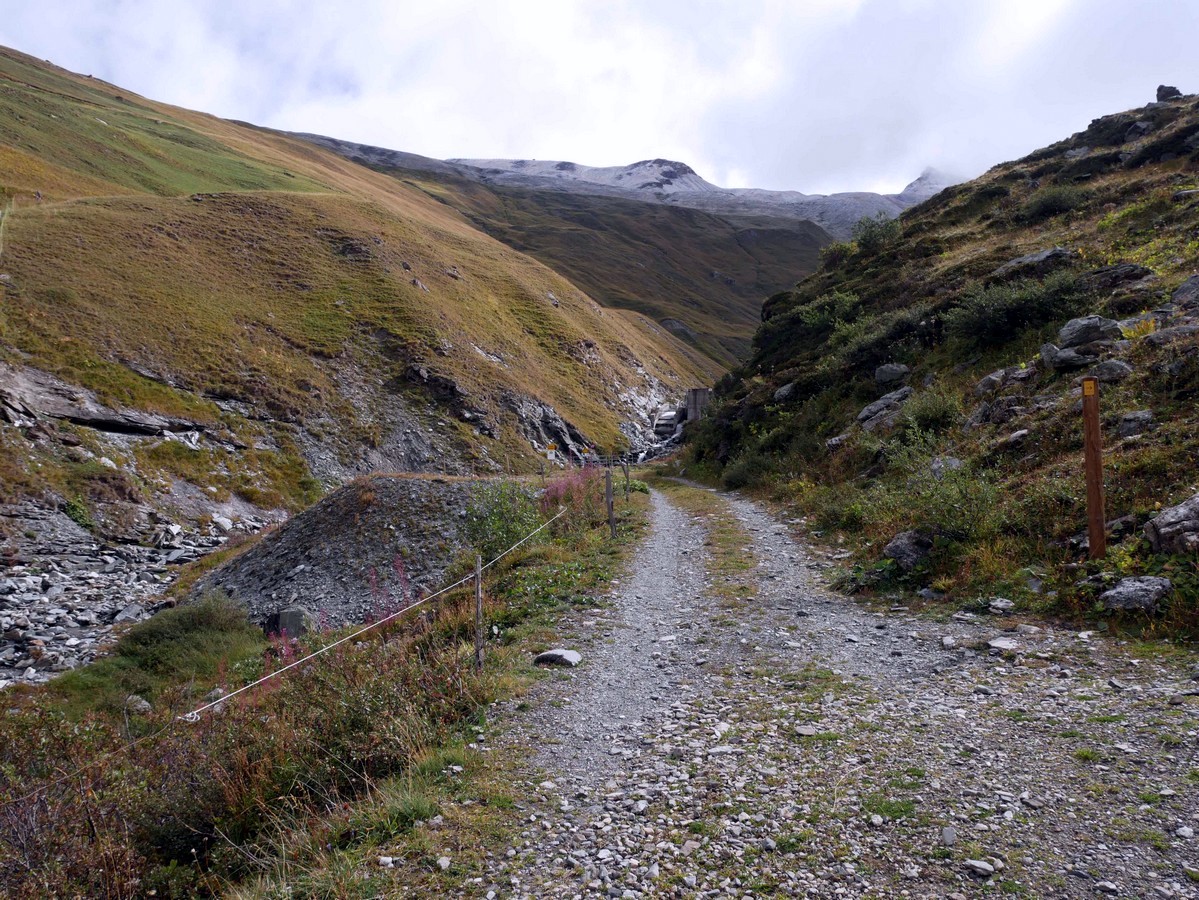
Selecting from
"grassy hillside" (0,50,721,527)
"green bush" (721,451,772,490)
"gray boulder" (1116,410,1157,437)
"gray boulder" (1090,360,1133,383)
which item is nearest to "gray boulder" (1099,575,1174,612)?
"gray boulder" (1116,410,1157,437)

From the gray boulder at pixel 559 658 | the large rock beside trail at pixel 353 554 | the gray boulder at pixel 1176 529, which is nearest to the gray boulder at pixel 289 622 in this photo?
the large rock beside trail at pixel 353 554

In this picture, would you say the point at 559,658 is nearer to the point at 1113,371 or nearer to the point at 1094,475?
the point at 1094,475

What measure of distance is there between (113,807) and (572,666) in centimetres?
471

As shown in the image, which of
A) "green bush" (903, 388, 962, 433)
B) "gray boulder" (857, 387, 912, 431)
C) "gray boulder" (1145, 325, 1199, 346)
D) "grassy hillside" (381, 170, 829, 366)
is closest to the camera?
"gray boulder" (1145, 325, 1199, 346)

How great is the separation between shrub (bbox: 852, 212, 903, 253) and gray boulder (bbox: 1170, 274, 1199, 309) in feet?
93.6

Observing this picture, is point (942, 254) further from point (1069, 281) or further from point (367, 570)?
point (367, 570)

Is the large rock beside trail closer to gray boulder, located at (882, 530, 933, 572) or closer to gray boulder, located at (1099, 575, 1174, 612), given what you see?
gray boulder, located at (882, 530, 933, 572)

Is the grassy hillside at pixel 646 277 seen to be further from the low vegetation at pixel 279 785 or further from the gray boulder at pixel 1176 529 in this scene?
the low vegetation at pixel 279 785

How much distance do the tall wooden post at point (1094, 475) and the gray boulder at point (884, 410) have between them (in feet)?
39.2

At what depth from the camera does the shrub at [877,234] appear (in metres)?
44.0

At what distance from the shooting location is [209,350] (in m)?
41.2

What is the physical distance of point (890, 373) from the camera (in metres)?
24.5

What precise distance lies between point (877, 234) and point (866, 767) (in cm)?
4608

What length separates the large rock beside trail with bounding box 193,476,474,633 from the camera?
59.1ft
